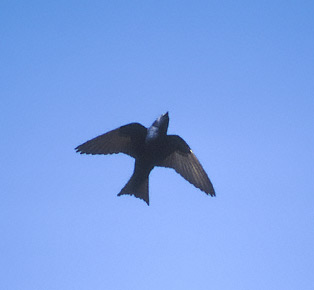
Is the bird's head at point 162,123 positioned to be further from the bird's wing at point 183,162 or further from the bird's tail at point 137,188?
the bird's tail at point 137,188

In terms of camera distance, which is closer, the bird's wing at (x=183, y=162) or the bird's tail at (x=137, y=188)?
the bird's tail at (x=137, y=188)

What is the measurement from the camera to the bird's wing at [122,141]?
22.7ft

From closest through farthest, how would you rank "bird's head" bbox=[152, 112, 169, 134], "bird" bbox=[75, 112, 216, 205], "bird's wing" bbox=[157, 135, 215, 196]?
"bird's head" bbox=[152, 112, 169, 134], "bird" bbox=[75, 112, 216, 205], "bird's wing" bbox=[157, 135, 215, 196]

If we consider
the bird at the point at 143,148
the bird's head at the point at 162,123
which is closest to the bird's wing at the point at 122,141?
the bird at the point at 143,148

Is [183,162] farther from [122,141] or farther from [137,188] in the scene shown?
[122,141]

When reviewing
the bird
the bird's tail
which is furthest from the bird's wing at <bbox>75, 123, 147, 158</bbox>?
the bird's tail

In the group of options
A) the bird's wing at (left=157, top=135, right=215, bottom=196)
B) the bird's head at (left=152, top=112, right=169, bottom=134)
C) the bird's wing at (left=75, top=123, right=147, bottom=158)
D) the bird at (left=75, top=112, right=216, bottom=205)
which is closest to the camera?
the bird's head at (left=152, top=112, right=169, bottom=134)

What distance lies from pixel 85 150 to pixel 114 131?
2.07 feet

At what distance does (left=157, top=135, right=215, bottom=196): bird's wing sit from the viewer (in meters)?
7.23

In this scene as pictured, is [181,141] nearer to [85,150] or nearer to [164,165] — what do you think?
[164,165]

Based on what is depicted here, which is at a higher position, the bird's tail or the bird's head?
the bird's head

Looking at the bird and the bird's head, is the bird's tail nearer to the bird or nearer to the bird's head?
the bird

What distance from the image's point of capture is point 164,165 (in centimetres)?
742

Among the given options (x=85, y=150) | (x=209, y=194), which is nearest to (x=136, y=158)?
(x=85, y=150)
